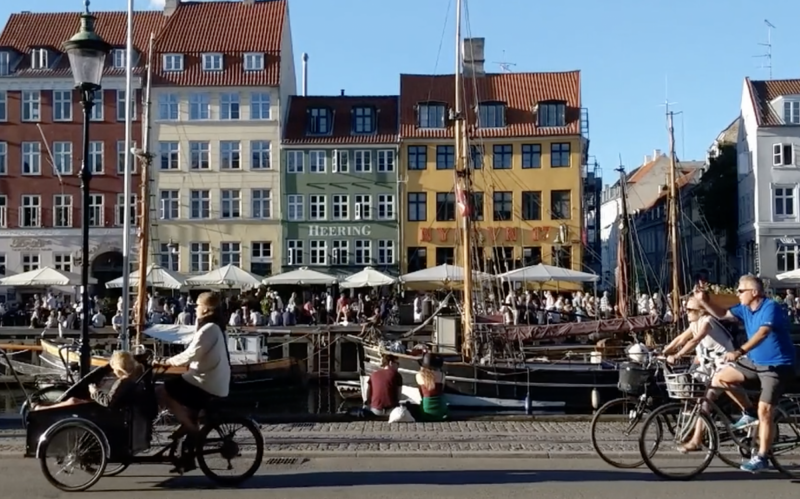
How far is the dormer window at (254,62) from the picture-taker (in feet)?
188

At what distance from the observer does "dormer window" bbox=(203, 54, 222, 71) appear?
57094 mm

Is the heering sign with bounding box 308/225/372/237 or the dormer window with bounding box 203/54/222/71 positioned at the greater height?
the dormer window with bounding box 203/54/222/71

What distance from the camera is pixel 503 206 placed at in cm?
5672

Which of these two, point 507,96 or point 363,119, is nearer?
point 363,119

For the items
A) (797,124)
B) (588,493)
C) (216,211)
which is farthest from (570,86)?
(588,493)

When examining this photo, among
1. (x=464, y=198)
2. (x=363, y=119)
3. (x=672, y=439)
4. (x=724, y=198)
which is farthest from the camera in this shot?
(x=724, y=198)

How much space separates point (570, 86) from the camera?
190 ft

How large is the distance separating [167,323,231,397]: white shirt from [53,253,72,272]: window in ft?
155

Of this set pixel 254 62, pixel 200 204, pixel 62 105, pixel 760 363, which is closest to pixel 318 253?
pixel 200 204

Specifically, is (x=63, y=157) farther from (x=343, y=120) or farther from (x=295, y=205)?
(x=343, y=120)

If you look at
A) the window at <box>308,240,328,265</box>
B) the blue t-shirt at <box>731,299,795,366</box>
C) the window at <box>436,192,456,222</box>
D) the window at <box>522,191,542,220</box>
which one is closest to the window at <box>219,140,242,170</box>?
the window at <box>308,240,328,265</box>

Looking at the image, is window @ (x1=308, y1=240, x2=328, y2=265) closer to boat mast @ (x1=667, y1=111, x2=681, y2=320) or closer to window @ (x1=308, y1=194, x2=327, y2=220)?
window @ (x1=308, y1=194, x2=327, y2=220)

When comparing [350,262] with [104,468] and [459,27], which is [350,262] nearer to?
[459,27]

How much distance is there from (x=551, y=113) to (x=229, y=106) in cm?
1574
